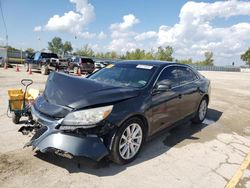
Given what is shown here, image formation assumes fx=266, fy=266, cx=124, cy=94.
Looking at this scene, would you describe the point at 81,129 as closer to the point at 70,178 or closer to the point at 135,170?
the point at 70,178

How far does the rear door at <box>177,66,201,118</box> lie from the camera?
560cm

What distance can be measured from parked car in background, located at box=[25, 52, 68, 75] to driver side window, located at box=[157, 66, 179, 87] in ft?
50.7

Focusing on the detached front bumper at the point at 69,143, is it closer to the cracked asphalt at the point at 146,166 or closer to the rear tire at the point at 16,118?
the cracked asphalt at the point at 146,166

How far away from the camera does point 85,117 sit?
3553mm

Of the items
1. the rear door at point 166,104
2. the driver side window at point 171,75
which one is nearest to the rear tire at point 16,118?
the rear door at point 166,104

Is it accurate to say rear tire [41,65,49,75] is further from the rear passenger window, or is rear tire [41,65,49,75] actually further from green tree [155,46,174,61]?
green tree [155,46,174,61]

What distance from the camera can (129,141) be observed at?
13.4 feet

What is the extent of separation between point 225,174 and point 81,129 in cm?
231

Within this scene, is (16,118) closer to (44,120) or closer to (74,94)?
(44,120)

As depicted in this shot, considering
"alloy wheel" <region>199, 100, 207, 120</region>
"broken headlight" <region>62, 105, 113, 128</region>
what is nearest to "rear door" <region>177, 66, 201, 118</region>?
"alloy wheel" <region>199, 100, 207, 120</region>

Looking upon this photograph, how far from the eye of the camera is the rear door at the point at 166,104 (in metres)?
4.56

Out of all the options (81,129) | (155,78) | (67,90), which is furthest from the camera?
(155,78)

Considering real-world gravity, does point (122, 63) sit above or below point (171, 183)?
above

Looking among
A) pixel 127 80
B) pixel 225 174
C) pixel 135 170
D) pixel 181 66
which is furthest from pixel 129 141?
pixel 181 66
